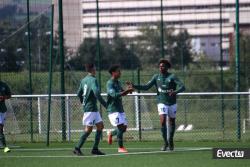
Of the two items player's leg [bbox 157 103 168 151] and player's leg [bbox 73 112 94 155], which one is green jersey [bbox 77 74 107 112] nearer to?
player's leg [bbox 73 112 94 155]

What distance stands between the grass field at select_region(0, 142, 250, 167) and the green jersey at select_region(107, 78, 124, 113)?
1030mm

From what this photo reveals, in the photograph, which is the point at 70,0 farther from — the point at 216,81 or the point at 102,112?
the point at 216,81

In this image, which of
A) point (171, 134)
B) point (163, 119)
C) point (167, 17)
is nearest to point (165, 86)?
point (163, 119)

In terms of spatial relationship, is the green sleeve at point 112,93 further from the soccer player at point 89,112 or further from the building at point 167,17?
the building at point 167,17

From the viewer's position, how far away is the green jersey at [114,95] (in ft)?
65.1

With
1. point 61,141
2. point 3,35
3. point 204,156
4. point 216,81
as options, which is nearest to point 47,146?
point 61,141

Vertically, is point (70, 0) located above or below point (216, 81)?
above

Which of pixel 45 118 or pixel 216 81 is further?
pixel 216 81

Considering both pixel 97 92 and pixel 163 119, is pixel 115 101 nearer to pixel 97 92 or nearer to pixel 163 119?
pixel 97 92

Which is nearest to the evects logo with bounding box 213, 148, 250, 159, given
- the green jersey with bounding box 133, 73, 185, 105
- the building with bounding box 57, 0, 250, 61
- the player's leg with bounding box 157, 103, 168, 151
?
the player's leg with bounding box 157, 103, 168, 151

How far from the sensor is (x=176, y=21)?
6969 centimetres

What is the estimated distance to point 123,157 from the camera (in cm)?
1897

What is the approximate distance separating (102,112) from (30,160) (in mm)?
8344

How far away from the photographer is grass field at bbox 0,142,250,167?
17.4 metres
